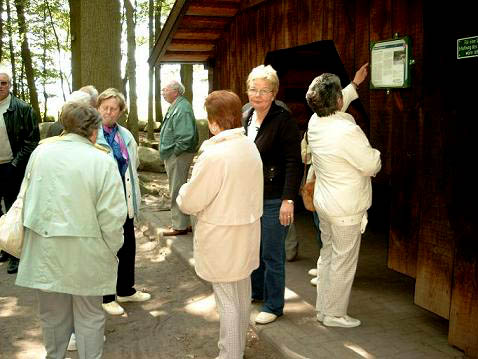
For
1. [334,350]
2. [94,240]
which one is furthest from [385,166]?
[94,240]

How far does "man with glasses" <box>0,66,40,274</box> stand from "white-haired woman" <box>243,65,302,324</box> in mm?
3116

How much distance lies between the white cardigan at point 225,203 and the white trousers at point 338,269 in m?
0.92

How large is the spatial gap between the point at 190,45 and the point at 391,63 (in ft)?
16.1

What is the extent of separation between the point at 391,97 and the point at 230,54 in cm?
422

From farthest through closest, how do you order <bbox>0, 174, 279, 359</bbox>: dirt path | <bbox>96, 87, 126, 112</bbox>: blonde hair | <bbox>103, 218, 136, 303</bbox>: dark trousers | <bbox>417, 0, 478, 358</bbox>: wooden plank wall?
<bbox>103, 218, 136, 303</bbox>: dark trousers < <bbox>96, 87, 126, 112</bbox>: blonde hair < <bbox>0, 174, 279, 359</bbox>: dirt path < <bbox>417, 0, 478, 358</bbox>: wooden plank wall

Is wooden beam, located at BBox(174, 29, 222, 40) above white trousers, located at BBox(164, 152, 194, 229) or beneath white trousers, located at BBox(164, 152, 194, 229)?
above

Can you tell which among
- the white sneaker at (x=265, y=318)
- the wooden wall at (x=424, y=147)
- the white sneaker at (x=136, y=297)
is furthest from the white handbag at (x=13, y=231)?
the wooden wall at (x=424, y=147)

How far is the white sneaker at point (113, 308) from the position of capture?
5039 millimetres

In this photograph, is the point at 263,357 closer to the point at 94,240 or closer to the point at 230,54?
→ the point at 94,240

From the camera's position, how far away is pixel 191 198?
10.9 ft

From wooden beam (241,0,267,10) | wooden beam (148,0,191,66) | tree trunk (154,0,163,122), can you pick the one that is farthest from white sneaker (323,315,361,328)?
tree trunk (154,0,163,122)

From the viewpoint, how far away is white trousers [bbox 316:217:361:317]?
13.6 feet

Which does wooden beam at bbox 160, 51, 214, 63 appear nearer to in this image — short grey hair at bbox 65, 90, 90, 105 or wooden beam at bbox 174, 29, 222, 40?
wooden beam at bbox 174, 29, 222, 40

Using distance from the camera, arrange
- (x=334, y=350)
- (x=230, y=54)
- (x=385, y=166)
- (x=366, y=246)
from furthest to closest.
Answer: (x=230, y=54), (x=366, y=246), (x=385, y=166), (x=334, y=350)
